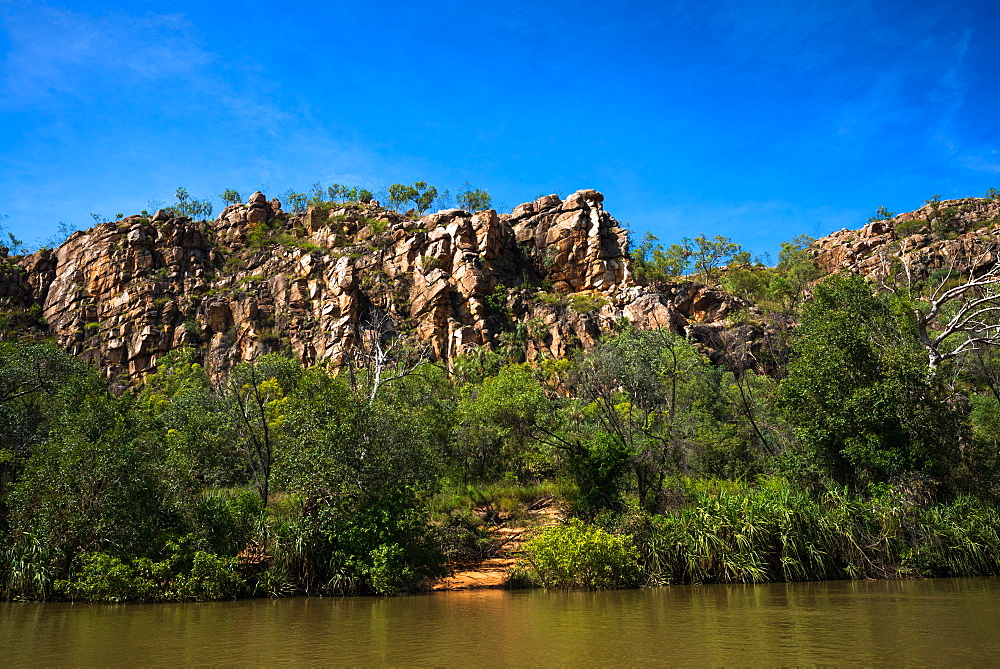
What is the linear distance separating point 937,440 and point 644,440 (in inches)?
339

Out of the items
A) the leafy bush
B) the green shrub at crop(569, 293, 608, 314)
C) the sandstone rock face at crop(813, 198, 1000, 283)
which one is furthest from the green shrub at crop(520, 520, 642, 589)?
the sandstone rock face at crop(813, 198, 1000, 283)

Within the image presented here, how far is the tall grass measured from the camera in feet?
54.9

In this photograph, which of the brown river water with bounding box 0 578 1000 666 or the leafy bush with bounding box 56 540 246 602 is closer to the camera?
the brown river water with bounding box 0 578 1000 666

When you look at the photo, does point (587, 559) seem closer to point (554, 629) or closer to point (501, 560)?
point (501, 560)

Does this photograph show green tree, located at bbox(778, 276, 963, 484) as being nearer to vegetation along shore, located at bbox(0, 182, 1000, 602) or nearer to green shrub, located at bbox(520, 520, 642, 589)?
vegetation along shore, located at bbox(0, 182, 1000, 602)

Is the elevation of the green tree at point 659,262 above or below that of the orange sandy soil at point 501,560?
above

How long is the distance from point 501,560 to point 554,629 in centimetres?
1015

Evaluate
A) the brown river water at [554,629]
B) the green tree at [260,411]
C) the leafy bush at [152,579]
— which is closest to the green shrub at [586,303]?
the green tree at [260,411]

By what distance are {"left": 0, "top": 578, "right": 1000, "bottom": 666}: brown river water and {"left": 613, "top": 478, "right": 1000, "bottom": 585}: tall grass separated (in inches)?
35.3

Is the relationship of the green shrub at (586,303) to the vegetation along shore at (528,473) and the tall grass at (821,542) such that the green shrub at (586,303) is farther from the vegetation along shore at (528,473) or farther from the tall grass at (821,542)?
the tall grass at (821,542)

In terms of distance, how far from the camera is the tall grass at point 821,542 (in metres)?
16.7

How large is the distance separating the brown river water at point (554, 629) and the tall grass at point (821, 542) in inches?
35.3

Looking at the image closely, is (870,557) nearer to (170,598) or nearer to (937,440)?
(937,440)

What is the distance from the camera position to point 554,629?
10.8m
